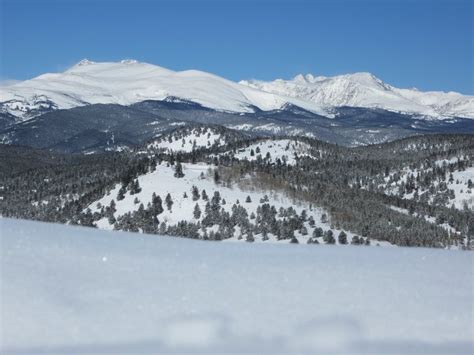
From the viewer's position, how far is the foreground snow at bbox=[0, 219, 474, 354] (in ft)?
27.2

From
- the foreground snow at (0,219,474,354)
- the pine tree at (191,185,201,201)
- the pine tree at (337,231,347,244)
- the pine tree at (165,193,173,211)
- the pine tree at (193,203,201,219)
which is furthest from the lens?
the pine tree at (191,185,201,201)

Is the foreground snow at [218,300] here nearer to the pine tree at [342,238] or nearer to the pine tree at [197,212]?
the pine tree at [342,238]

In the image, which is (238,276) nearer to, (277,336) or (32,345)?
(277,336)

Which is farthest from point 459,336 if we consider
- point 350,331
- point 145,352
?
point 145,352

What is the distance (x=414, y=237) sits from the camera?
19512 centimetres

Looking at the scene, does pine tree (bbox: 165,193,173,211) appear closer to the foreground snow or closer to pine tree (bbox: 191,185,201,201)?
pine tree (bbox: 191,185,201,201)

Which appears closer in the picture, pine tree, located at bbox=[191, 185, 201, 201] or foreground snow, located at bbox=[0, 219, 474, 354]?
foreground snow, located at bbox=[0, 219, 474, 354]

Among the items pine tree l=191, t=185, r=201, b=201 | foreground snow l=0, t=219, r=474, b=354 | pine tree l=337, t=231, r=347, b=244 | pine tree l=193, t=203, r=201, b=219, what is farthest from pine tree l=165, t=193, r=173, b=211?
foreground snow l=0, t=219, r=474, b=354

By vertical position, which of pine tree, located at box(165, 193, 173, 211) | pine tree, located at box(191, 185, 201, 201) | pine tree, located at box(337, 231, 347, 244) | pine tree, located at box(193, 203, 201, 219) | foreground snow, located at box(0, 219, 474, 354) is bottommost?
pine tree, located at box(337, 231, 347, 244)

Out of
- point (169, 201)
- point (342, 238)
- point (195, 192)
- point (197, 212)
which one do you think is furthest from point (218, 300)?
point (195, 192)

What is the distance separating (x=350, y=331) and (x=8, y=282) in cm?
549

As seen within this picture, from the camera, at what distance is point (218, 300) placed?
9305mm

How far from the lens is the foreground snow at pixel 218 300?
8.28m

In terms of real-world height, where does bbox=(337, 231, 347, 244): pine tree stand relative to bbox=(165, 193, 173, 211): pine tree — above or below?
below
